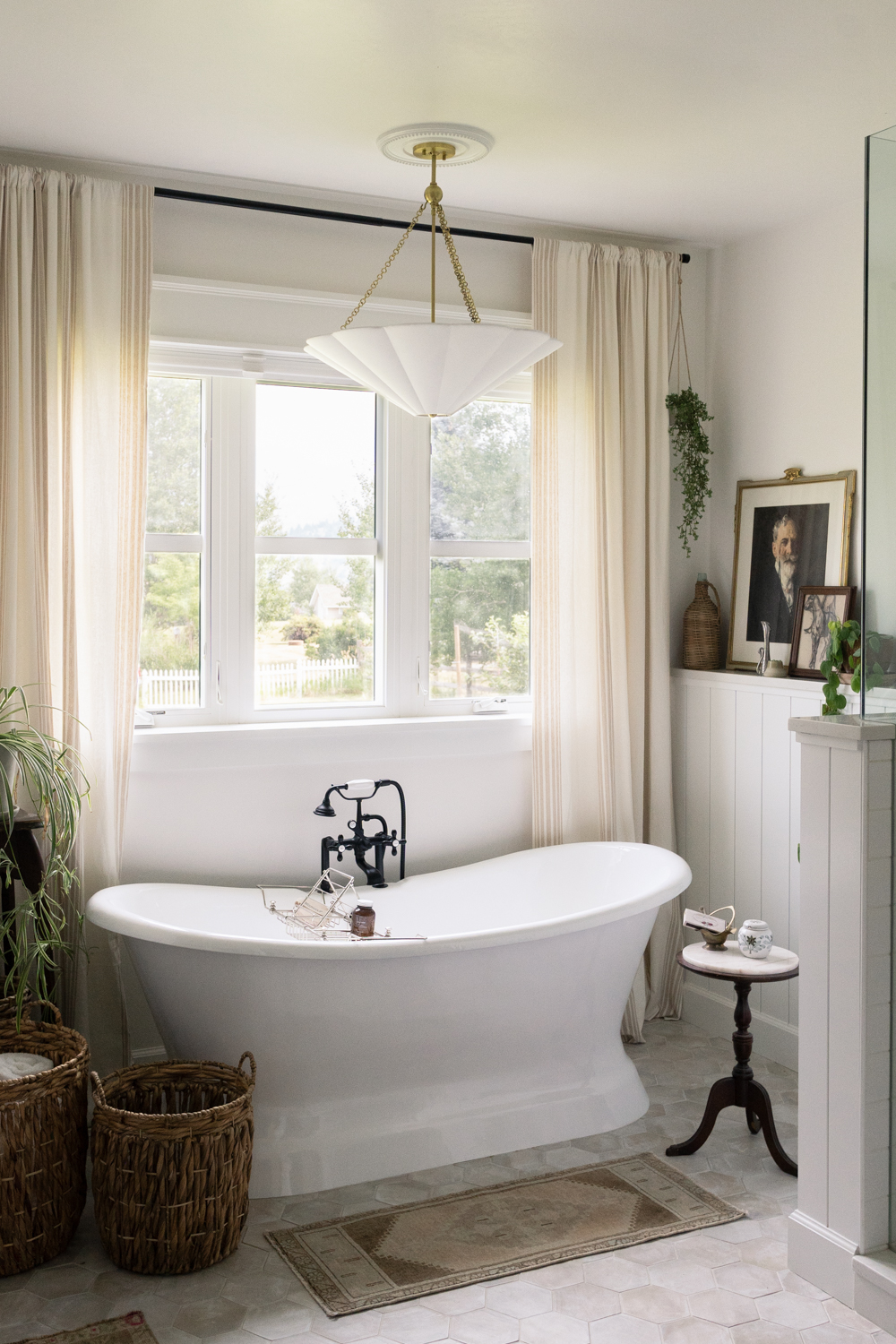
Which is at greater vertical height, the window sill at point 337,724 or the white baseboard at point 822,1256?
the window sill at point 337,724

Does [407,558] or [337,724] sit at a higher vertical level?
[407,558]

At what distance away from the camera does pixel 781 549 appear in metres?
4.00

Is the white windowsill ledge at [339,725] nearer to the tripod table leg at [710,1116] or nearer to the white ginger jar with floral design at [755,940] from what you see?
the white ginger jar with floral design at [755,940]

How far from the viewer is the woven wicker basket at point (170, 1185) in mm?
2570

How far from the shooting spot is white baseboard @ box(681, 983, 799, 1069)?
12.5 feet

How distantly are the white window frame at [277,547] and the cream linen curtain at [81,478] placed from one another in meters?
0.24

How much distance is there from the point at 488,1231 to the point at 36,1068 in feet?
3.80

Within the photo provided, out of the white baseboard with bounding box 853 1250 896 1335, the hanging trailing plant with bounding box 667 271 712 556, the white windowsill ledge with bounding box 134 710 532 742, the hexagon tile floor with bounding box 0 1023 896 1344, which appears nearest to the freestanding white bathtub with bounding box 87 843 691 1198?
the hexagon tile floor with bounding box 0 1023 896 1344

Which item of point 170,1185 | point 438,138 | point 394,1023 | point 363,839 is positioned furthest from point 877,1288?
point 438,138

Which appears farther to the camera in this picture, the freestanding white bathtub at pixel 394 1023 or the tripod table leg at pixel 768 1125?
the tripod table leg at pixel 768 1125

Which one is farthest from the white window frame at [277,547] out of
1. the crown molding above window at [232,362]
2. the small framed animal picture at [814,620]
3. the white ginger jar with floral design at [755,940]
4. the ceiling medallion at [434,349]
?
the white ginger jar with floral design at [755,940]

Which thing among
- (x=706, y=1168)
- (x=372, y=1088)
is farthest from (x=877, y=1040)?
A: (x=372, y=1088)

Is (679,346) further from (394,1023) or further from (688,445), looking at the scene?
(394,1023)

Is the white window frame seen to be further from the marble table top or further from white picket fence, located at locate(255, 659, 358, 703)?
the marble table top
